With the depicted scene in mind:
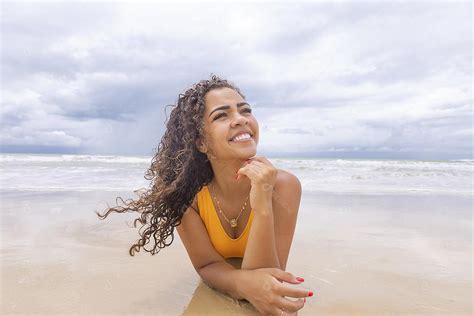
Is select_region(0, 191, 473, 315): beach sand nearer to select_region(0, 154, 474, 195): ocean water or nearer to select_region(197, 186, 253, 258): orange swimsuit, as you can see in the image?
select_region(197, 186, 253, 258): orange swimsuit

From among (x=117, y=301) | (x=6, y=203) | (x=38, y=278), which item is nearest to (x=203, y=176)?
(x=117, y=301)

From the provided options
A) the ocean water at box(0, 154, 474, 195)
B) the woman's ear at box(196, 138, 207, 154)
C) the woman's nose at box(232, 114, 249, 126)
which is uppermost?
the woman's nose at box(232, 114, 249, 126)

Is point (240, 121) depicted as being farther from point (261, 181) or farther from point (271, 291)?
point (271, 291)

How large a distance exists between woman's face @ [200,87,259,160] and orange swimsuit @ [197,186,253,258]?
39 centimetres

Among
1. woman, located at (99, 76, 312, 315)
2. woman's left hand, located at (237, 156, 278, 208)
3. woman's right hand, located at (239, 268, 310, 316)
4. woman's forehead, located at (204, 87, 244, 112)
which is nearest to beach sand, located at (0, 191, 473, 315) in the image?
woman's right hand, located at (239, 268, 310, 316)

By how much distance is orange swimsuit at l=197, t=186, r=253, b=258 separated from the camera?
325 cm

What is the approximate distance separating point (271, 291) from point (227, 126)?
51.7 inches

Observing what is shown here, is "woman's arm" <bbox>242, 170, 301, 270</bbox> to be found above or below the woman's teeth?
below

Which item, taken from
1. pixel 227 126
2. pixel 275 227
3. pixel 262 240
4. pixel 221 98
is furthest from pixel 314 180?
pixel 262 240

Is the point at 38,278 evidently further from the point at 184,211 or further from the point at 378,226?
the point at 378,226

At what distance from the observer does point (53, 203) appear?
306 inches

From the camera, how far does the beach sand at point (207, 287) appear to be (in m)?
3.00

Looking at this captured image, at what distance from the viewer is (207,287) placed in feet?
11.1

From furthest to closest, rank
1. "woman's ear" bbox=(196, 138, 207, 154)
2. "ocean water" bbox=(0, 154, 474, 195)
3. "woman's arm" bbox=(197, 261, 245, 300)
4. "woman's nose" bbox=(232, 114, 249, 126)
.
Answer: "ocean water" bbox=(0, 154, 474, 195)
"woman's ear" bbox=(196, 138, 207, 154)
"woman's nose" bbox=(232, 114, 249, 126)
"woman's arm" bbox=(197, 261, 245, 300)
